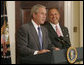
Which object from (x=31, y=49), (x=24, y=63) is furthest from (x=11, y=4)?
(x=24, y=63)

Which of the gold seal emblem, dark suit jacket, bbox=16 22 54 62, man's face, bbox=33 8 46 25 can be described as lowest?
the gold seal emblem

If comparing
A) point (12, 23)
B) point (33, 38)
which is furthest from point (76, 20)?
point (33, 38)

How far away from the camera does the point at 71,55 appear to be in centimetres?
194

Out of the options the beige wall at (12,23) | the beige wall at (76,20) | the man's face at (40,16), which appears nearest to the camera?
the man's face at (40,16)

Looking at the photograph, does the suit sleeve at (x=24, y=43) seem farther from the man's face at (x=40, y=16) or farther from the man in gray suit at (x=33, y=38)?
the man's face at (x=40, y=16)

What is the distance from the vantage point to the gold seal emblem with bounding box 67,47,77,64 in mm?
1907

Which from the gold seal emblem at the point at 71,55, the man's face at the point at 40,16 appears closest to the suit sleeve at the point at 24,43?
the man's face at the point at 40,16

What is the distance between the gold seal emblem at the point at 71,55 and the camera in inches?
75.1

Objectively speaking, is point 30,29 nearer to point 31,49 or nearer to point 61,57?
point 31,49

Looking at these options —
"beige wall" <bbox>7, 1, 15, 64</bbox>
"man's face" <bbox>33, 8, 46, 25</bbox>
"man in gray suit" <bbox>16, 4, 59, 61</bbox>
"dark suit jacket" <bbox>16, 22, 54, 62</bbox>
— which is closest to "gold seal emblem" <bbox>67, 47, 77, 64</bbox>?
"man in gray suit" <bbox>16, 4, 59, 61</bbox>

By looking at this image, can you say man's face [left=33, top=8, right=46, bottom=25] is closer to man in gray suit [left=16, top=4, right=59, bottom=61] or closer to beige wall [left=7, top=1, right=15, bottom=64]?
man in gray suit [left=16, top=4, right=59, bottom=61]

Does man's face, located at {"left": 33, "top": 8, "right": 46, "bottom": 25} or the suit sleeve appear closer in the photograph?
the suit sleeve

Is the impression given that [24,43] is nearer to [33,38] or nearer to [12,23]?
[33,38]

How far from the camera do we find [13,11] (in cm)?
350
